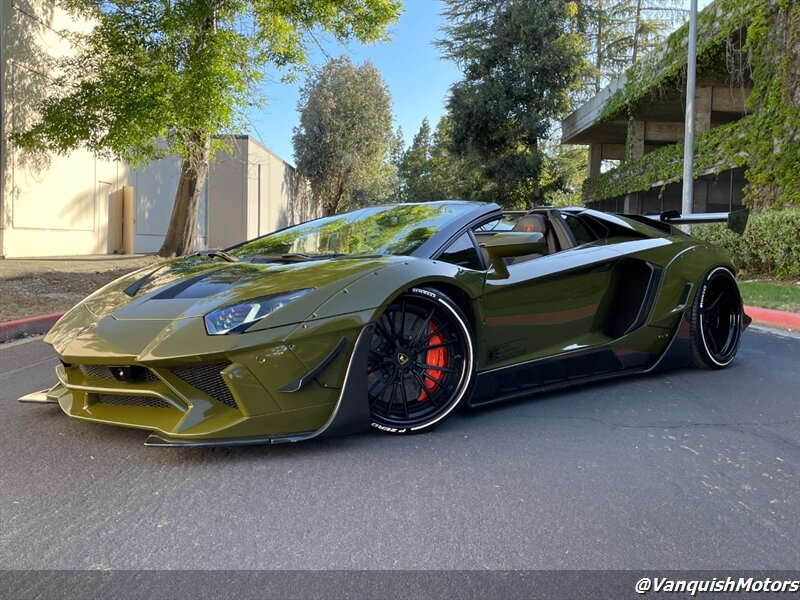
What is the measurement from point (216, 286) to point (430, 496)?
4.48 ft

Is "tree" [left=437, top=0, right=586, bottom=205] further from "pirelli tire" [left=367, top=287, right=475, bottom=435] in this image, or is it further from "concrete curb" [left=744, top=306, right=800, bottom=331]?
"pirelli tire" [left=367, top=287, right=475, bottom=435]

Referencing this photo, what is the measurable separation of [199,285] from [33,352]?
3510 millimetres

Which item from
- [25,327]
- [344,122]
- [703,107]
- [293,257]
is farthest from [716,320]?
[344,122]

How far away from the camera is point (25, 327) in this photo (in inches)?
281

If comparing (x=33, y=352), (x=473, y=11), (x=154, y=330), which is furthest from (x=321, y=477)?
(x=473, y=11)

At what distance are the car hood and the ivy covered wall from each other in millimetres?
12992

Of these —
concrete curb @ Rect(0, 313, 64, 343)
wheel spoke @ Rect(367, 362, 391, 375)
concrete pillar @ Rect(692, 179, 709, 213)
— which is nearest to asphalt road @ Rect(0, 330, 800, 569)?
wheel spoke @ Rect(367, 362, 391, 375)

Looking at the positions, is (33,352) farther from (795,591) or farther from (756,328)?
(756,328)

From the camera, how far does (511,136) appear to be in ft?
100

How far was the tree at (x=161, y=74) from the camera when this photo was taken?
1240 cm

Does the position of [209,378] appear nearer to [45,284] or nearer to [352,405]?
[352,405]

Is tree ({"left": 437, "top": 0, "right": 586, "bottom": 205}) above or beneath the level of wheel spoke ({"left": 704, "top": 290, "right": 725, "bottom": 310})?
above

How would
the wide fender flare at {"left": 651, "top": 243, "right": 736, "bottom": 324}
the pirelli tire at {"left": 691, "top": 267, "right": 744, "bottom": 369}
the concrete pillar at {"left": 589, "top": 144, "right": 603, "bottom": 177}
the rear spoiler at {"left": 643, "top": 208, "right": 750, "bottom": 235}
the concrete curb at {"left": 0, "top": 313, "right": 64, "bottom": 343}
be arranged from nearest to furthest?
the wide fender flare at {"left": 651, "top": 243, "right": 736, "bottom": 324}, the pirelli tire at {"left": 691, "top": 267, "right": 744, "bottom": 369}, the rear spoiler at {"left": 643, "top": 208, "right": 750, "bottom": 235}, the concrete curb at {"left": 0, "top": 313, "right": 64, "bottom": 343}, the concrete pillar at {"left": 589, "top": 144, "right": 603, "bottom": 177}

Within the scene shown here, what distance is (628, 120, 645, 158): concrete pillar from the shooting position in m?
26.0
